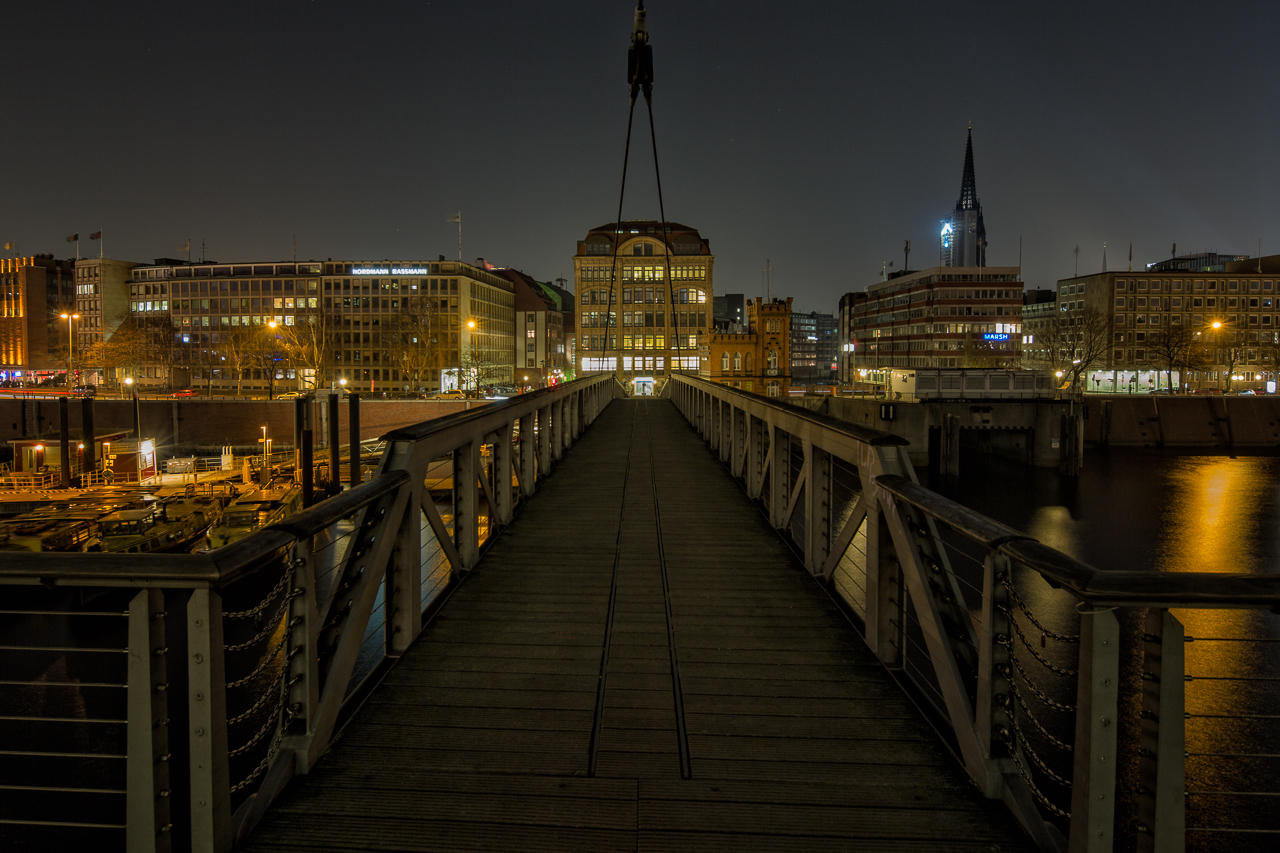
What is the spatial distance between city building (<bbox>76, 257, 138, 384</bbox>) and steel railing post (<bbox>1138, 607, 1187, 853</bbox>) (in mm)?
115972

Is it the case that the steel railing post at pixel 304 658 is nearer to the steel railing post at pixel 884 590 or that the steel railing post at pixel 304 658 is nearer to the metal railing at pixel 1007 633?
the metal railing at pixel 1007 633

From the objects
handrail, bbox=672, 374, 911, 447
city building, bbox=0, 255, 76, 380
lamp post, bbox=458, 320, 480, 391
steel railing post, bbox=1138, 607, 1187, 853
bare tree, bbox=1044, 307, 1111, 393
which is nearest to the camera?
steel railing post, bbox=1138, 607, 1187, 853

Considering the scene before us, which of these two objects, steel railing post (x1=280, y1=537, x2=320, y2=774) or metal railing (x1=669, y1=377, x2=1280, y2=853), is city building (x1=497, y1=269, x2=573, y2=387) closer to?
metal railing (x1=669, y1=377, x2=1280, y2=853)

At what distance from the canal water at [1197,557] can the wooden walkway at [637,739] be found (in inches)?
48.3

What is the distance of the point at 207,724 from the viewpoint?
8.42ft

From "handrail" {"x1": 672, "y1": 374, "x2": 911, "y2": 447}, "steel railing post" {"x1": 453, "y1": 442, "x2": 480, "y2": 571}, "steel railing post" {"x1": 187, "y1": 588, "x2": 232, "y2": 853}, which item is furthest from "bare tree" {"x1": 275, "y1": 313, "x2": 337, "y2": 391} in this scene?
"steel railing post" {"x1": 187, "y1": 588, "x2": 232, "y2": 853}

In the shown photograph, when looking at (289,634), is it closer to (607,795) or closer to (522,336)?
(607,795)

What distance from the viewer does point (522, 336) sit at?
108875mm

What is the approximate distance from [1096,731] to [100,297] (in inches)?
4752

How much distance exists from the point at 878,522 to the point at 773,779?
1688 mm

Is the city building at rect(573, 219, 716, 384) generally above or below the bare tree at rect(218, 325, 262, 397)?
above

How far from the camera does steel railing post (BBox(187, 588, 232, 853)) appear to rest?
2494 millimetres

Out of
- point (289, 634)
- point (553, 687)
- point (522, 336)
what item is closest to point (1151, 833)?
point (553, 687)

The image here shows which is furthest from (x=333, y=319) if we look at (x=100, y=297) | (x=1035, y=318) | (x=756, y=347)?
(x=1035, y=318)
